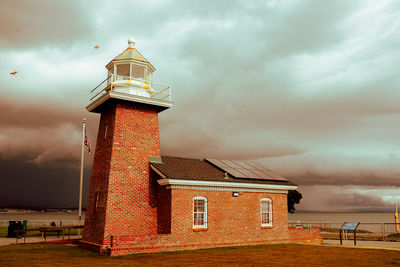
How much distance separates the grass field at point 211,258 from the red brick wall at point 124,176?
1814 mm

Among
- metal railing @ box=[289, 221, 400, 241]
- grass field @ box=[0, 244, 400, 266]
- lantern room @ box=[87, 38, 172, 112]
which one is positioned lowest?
metal railing @ box=[289, 221, 400, 241]

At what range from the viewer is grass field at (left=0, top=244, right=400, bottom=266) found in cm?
1173

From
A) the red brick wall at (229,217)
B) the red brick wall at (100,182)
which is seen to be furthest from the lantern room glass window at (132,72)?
the red brick wall at (229,217)

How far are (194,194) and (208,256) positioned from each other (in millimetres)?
3692

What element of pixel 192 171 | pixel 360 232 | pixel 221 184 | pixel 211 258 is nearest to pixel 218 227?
pixel 221 184

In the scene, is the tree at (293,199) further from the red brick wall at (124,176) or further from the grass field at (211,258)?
the red brick wall at (124,176)

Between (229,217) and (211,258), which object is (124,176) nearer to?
(229,217)

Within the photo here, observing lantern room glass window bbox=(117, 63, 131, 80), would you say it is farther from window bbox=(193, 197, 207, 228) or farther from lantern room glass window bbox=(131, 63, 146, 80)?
window bbox=(193, 197, 207, 228)

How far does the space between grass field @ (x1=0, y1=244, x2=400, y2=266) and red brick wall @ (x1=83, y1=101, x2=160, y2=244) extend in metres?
1.81

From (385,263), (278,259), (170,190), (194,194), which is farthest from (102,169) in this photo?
(385,263)

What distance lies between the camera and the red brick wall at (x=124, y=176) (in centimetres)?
1595

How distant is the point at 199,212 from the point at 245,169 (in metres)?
5.27

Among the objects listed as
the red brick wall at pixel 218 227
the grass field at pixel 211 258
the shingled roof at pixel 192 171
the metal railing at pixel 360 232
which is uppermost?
the shingled roof at pixel 192 171

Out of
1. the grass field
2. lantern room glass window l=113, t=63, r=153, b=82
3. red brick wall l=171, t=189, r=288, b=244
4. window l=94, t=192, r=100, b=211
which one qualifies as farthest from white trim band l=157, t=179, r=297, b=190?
lantern room glass window l=113, t=63, r=153, b=82
